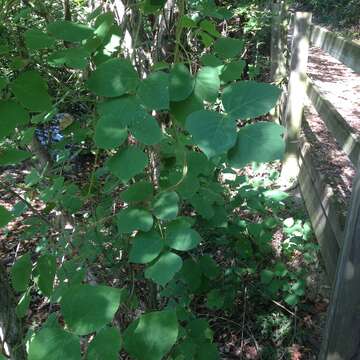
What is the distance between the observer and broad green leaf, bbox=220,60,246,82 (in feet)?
2.30

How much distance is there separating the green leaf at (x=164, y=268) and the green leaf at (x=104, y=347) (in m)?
0.17

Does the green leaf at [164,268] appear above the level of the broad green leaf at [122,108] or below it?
below

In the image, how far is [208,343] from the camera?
1.33 m

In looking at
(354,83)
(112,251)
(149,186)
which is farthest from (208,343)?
(354,83)

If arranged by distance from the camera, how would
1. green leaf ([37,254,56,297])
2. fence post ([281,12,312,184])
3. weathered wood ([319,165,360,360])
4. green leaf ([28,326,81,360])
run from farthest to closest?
fence post ([281,12,312,184]) → weathered wood ([319,165,360,360]) → green leaf ([37,254,56,297]) → green leaf ([28,326,81,360])

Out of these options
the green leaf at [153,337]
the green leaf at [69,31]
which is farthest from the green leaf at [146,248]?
the green leaf at [69,31]

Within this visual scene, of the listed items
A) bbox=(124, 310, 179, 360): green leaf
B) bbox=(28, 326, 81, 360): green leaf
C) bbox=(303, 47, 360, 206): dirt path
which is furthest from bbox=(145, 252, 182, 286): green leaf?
bbox=(303, 47, 360, 206): dirt path

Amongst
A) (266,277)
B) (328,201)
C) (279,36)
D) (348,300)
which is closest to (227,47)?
(348,300)

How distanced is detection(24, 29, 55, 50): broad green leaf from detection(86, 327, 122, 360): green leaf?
46 centimetres

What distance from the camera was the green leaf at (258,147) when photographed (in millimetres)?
464

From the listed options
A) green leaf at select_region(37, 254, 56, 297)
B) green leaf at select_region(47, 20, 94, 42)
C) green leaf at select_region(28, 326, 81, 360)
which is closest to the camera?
green leaf at select_region(28, 326, 81, 360)

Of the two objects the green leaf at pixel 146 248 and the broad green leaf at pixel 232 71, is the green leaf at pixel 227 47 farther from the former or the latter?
the green leaf at pixel 146 248

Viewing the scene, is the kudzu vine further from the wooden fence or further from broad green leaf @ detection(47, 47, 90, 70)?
the wooden fence

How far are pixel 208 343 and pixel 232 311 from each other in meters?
0.86
